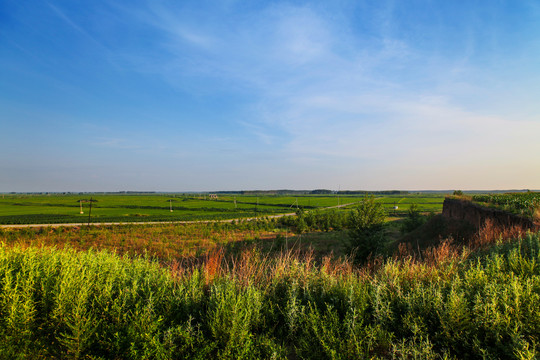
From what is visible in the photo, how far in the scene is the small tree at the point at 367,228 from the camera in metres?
18.9

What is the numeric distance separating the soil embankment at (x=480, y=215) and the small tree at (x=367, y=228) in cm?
592

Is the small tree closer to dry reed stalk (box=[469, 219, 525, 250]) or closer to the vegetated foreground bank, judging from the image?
dry reed stalk (box=[469, 219, 525, 250])

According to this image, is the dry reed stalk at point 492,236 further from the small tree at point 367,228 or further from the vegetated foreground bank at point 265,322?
the small tree at point 367,228

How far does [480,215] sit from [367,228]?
26.1ft

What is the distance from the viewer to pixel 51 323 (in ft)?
14.5

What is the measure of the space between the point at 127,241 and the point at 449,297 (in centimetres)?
3552

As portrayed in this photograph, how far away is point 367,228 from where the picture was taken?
19422mm

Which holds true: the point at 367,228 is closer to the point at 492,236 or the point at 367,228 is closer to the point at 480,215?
the point at 480,215

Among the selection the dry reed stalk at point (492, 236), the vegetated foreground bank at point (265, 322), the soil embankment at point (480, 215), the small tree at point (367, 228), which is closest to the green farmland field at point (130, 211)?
the small tree at point (367, 228)

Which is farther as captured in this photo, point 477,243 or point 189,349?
point 477,243

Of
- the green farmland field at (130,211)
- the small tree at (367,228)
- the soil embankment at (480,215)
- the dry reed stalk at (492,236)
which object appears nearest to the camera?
the dry reed stalk at (492,236)

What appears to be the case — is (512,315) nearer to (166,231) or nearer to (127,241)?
(127,241)

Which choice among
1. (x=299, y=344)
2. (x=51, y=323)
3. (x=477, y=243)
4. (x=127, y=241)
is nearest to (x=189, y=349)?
(x=299, y=344)

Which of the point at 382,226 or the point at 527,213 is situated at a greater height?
the point at 527,213
